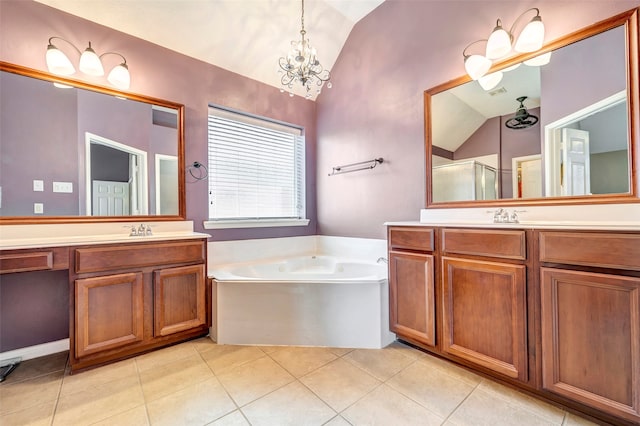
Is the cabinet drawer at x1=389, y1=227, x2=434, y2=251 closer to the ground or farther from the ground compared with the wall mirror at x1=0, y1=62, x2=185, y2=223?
closer to the ground

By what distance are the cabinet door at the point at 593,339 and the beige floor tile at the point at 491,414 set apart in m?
0.19

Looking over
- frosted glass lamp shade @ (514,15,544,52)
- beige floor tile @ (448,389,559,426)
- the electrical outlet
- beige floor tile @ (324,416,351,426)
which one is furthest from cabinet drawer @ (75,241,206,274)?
frosted glass lamp shade @ (514,15,544,52)

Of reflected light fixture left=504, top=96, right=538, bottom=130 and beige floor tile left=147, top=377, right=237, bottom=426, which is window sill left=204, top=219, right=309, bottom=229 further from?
reflected light fixture left=504, top=96, right=538, bottom=130

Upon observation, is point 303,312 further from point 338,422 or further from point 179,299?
point 179,299

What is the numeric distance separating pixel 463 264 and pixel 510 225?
0.36 metres

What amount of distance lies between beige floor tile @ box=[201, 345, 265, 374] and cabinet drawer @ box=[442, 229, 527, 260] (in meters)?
1.55

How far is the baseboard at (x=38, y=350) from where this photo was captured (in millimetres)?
1838

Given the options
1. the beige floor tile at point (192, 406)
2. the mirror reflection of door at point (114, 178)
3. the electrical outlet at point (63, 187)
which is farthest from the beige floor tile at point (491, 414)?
the electrical outlet at point (63, 187)

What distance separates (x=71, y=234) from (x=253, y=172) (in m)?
1.62

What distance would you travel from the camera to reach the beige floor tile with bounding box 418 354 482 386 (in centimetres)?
163

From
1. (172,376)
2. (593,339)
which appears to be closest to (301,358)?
(172,376)

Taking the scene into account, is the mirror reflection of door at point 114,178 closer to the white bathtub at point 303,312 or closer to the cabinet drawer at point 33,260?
the cabinet drawer at point 33,260

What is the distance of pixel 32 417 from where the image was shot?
134 centimetres

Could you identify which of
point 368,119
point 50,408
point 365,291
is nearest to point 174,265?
point 50,408
